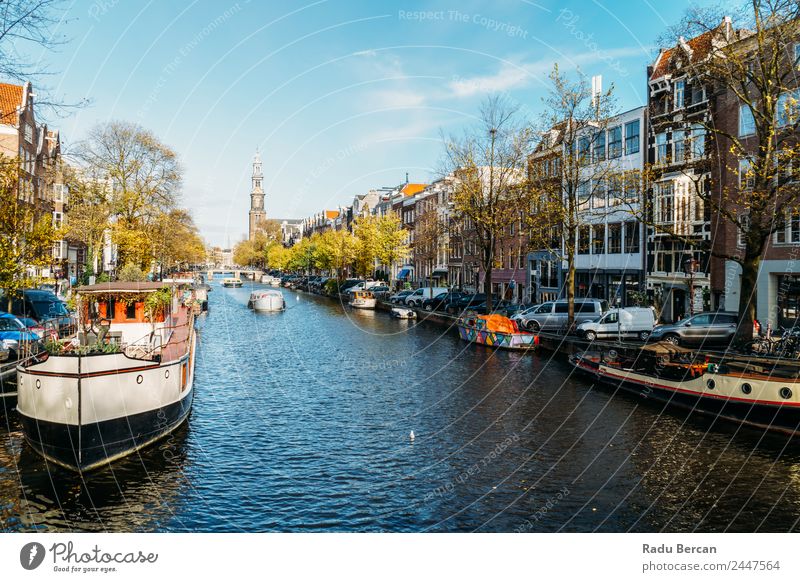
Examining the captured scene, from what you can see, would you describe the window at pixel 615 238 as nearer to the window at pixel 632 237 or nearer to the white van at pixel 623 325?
the window at pixel 632 237

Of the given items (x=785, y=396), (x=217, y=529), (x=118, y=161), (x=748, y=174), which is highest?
(x=118, y=161)

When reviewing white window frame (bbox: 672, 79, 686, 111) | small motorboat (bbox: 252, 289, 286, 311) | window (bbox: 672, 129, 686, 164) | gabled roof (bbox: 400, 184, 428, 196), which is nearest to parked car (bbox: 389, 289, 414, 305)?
small motorboat (bbox: 252, 289, 286, 311)

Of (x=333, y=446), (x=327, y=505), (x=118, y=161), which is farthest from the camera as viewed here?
(x=118, y=161)

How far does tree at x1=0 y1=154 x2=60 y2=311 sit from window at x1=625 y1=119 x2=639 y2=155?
39.9m

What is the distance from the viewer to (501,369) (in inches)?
1288

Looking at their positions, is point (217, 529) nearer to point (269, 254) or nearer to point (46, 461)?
point (46, 461)

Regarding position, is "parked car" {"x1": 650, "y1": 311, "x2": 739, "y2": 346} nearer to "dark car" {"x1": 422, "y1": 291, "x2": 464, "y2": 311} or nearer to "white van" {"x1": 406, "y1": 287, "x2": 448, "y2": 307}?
"dark car" {"x1": 422, "y1": 291, "x2": 464, "y2": 311}

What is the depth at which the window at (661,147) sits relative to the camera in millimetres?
44844

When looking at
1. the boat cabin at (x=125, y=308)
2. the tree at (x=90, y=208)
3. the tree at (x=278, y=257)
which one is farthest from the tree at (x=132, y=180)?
the tree at (x=278, y=257)

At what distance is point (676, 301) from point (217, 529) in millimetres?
39229

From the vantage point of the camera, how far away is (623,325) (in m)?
37.0

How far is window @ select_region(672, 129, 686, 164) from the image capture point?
42.9 m

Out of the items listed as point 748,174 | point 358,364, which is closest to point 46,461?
point 358,364

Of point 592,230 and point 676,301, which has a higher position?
point 592,230
